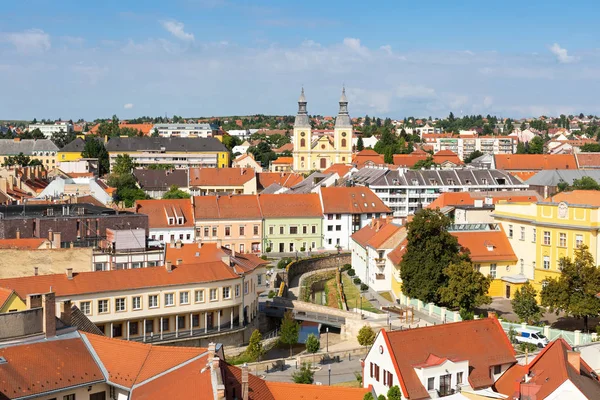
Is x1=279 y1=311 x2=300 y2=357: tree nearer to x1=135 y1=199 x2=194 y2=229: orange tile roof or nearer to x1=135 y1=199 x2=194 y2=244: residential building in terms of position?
x1=135 y1=199 x2=194 y2=244: residential building

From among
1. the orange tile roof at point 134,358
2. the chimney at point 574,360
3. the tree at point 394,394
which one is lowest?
the tree at point 394,394

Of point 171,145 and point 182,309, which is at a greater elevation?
point 171,145

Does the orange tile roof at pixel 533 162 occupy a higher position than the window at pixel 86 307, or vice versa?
the orange tile roof at pixel 533 162

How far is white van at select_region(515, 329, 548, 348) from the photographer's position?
4175cm

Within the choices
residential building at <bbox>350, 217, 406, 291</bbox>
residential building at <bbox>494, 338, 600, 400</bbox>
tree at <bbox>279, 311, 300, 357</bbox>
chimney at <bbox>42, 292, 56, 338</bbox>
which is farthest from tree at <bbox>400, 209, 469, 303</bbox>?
chimney at <bbox>42, 292, 56, 338</bbox>

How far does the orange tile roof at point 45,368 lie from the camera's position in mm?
27094

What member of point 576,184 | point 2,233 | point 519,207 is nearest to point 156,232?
point 2,233

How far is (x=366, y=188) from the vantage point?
8794 cm

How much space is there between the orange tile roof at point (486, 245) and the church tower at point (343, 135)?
86.2 meters

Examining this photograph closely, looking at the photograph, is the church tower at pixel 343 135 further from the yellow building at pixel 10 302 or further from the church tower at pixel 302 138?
the yellow building at pixel 10 302

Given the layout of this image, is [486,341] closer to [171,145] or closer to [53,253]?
[53,253]

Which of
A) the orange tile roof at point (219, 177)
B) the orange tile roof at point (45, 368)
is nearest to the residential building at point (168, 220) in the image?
the orange tile roof at point (219, 177)

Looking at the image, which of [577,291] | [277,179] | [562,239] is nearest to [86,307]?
[577,291]

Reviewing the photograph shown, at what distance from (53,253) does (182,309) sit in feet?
28.7
